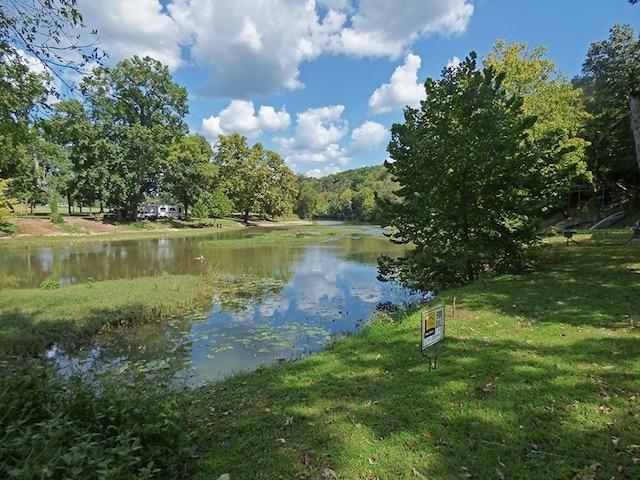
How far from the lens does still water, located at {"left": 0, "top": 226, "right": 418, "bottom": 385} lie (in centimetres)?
809

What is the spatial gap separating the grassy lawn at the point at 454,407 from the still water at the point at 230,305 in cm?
242

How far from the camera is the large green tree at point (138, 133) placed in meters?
40.4

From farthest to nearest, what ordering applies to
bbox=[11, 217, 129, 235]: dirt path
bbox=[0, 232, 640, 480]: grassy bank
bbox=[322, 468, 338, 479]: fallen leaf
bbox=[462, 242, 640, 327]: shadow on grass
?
bbox=[11, 217, 129, 235]: dirt path
bbox=[462, 242, 640, 327]: shadow on grass
bbox=[322, 468, 338, 479]: fallen leaf
bbox=[0, 232, 640, 480]: grassy bank

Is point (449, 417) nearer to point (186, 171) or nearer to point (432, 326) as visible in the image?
point (432, 326)

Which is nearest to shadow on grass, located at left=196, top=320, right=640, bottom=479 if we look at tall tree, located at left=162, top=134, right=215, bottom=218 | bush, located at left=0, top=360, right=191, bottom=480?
bush, located at left=0, top=360, right=191, bottom=480

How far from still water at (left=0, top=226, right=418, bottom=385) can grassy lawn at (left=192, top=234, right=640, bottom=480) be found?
2421mm

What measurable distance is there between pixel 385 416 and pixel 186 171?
46.4 meters

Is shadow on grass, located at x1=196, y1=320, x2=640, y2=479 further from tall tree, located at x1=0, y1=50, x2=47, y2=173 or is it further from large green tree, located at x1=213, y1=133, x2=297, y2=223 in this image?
large green tree, located at x1=213, y1=133, x2=297, y2=223

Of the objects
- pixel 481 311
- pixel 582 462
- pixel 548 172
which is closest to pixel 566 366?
pixel 582 462

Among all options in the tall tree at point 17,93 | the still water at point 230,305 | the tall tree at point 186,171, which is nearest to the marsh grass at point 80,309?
the still water at point 230,305

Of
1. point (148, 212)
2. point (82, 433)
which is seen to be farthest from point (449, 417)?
point (148, 212)

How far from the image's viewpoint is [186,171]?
45688mm

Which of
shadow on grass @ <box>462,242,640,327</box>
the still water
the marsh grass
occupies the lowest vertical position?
the still water

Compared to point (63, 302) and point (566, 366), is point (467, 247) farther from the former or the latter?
point (63, 302)
